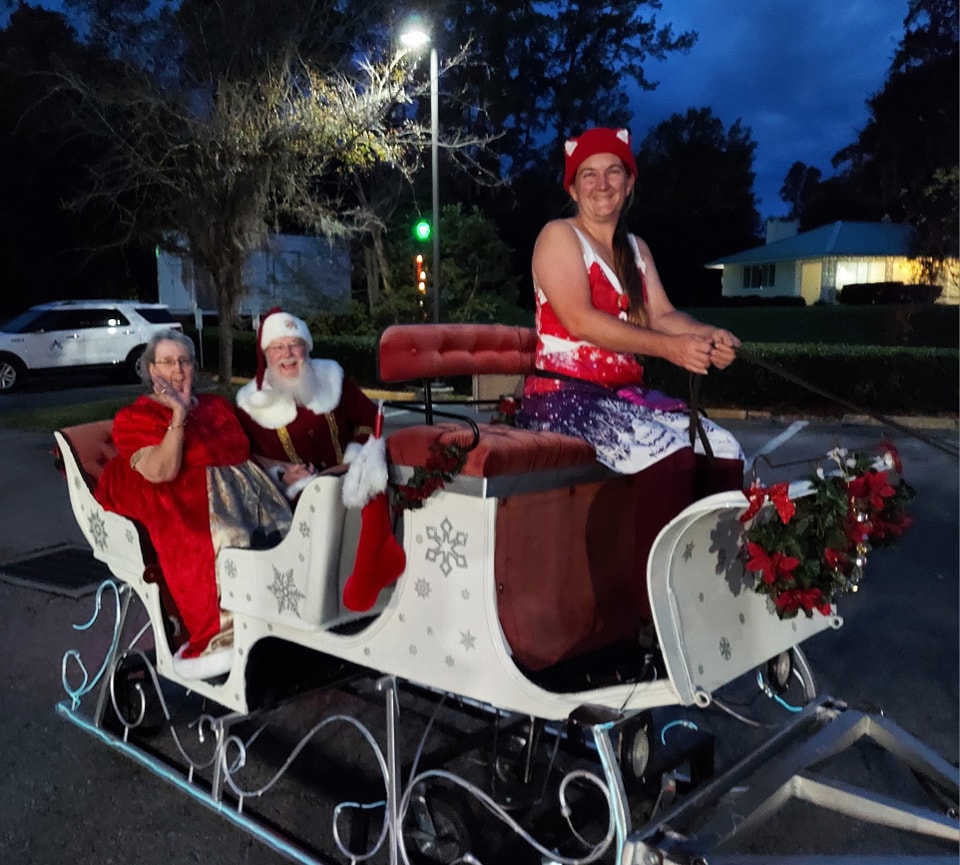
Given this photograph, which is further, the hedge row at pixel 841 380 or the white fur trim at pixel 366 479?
the hedge row at pixel 841 380

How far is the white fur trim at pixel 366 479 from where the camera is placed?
238cm

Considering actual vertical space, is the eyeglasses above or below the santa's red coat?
above

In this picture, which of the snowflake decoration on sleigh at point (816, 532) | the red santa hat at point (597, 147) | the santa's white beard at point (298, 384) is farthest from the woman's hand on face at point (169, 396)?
the snowflake decoration on sleigh at point (816, 532)

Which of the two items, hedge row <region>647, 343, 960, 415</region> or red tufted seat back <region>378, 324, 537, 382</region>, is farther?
hedge row <region>647, 343, 960, 415</region>

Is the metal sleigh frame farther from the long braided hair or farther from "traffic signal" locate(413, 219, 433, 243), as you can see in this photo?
"traffic signal" locate(413, 219, 433, 243)

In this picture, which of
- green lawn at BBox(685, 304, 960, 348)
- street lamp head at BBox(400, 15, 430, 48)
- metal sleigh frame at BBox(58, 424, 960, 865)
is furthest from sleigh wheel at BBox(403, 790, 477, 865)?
green lawn at BBox(685, 304, 960, 348)

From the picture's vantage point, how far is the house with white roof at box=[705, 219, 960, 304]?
3055 centimetres

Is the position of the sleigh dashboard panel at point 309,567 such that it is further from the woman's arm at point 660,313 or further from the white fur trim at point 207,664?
the woman's arm at point 660,313

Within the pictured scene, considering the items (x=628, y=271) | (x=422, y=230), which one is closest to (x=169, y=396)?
(x=628, y=271)

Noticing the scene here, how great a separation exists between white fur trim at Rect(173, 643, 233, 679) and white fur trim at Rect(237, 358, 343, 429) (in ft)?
3.34

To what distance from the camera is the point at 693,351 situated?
7.50 feet

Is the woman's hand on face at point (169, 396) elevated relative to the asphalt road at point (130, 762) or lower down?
elevated

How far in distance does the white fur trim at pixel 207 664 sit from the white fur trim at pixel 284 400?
1.02 metres

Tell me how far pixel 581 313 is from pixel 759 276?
3616 centimetres
